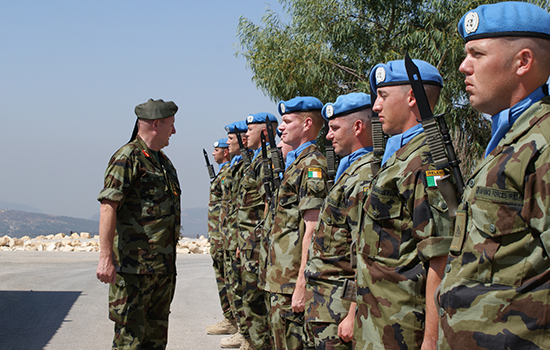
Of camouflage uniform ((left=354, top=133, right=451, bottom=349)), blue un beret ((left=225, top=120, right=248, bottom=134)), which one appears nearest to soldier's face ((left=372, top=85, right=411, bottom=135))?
camouflage uniform ((left=354, top=133, right=451, bottom=349))

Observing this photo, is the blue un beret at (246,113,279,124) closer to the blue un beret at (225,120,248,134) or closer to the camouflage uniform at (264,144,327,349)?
the blue un beret at (225,120,248,134)

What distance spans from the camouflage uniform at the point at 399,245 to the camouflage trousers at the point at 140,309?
245 cm

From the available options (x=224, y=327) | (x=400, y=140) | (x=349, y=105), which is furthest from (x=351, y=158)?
(x=224, y=327)

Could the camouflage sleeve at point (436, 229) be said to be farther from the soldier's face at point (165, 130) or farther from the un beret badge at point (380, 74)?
the soldier's face at point (165, 130)

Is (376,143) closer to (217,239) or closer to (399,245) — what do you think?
(399,245)

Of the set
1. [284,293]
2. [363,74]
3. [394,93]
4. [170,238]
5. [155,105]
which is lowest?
[284,293]

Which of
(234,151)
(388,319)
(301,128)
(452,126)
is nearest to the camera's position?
(388,319)

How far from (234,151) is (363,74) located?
9234 mm

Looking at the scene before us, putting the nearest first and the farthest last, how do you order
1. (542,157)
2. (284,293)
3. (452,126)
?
(542,157)
(284,293)
(452,126)

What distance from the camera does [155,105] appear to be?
5.00m

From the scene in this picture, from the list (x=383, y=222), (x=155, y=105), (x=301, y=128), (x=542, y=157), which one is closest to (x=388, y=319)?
(x=383, y=222)

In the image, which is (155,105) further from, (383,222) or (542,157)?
(542,157)

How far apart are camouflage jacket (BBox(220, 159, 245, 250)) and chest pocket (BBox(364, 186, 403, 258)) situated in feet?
15.4

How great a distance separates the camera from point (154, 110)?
196 inches
